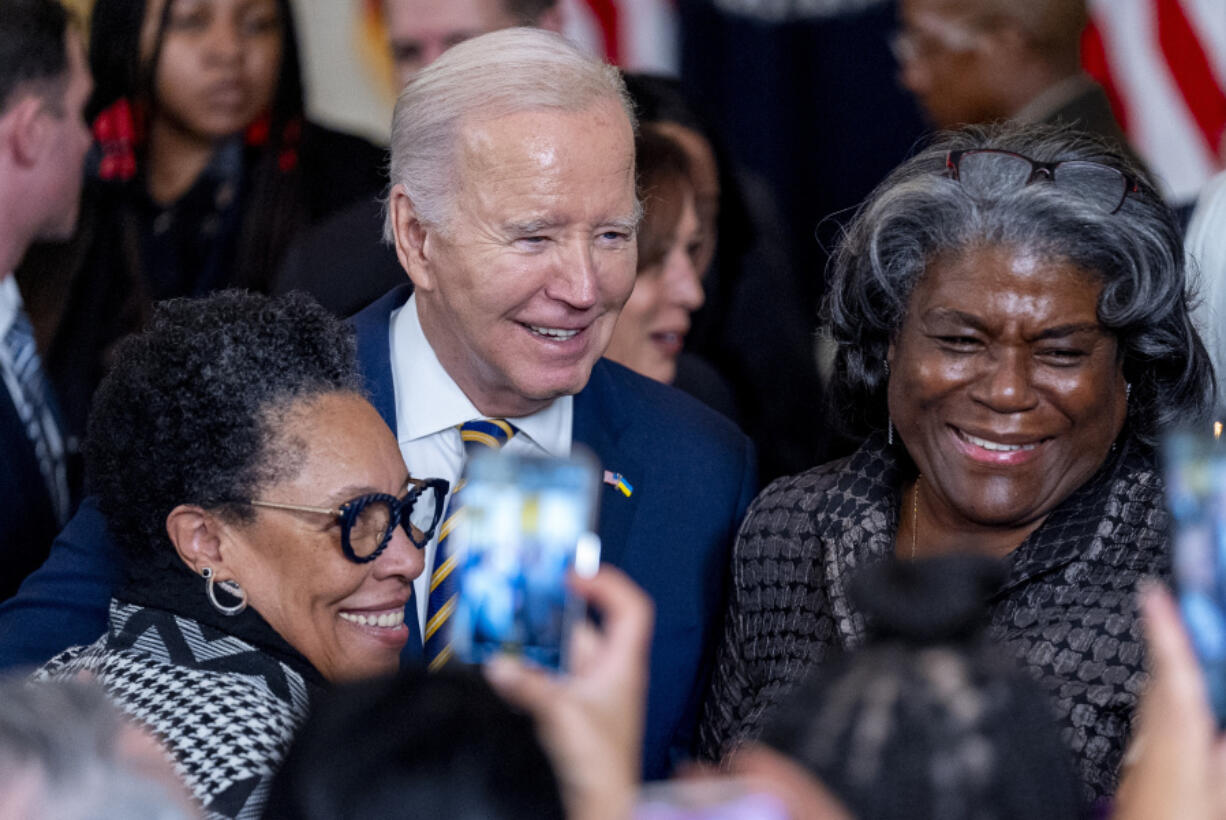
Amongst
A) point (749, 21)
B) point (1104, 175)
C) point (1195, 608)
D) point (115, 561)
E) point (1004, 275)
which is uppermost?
point (749, 21)

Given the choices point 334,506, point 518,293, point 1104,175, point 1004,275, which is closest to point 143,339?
point 334,506

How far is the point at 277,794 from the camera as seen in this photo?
56.9 inches

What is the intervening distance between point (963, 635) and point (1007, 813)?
171 mm

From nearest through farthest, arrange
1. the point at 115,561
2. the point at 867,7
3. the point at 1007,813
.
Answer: the point at 1007,813, the point at 115,561, the point at 867,7

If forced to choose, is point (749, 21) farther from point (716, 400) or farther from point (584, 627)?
point (584, 627)

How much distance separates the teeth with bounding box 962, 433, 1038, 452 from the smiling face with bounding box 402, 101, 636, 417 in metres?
0.69

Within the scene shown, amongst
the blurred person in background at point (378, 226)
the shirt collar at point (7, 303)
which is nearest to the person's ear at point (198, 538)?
the blurred person in background at point (378, 226)

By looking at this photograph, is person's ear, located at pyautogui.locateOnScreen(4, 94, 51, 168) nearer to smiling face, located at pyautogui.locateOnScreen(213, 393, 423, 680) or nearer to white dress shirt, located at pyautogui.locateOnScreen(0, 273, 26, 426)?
white dress shirt, located at pyautogui.locateOnScreen(0, 273, 26, 426)

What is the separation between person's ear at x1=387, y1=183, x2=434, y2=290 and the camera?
9.68ft

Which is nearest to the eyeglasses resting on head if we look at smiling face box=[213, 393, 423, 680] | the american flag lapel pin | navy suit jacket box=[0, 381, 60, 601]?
the american flag lapel pin

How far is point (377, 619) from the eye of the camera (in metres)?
2.55

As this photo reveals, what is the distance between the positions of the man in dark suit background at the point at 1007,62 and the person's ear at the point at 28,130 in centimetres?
248

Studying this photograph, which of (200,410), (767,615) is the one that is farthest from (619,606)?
(767,615)

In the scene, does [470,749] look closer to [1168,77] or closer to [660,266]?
[660,266]
